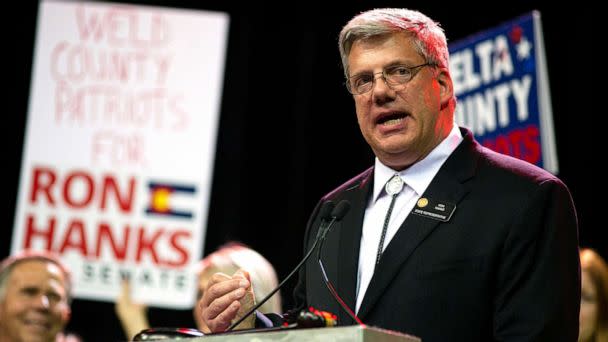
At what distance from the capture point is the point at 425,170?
8.50ft

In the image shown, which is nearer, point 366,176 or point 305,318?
point 305,318

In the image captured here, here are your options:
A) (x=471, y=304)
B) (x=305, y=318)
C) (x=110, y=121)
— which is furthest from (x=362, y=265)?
(x=110, y=121)

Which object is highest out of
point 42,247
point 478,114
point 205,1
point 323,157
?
point 205,1

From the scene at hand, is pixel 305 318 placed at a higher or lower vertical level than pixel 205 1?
lower

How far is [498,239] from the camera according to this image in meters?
2.31

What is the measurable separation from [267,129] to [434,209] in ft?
15.2

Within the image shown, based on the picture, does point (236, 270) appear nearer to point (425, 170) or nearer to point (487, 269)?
point (425, 170)

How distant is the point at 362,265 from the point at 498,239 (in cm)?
38

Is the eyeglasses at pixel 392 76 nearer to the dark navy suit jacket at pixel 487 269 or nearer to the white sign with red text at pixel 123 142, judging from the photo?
the dark navy suit jacket at pixel 487 269

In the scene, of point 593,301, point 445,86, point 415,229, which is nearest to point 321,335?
point 415,229

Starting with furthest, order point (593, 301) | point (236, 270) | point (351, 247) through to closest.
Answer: point (236, 270)
point (593, 301)
point (351, 247)

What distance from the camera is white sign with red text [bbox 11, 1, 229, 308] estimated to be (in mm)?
6094

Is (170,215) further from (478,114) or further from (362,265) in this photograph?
(362,265)

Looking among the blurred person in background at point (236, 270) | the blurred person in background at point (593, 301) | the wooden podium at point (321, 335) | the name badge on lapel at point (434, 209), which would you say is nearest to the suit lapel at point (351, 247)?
the name badge on lapel at point (434, 209)
